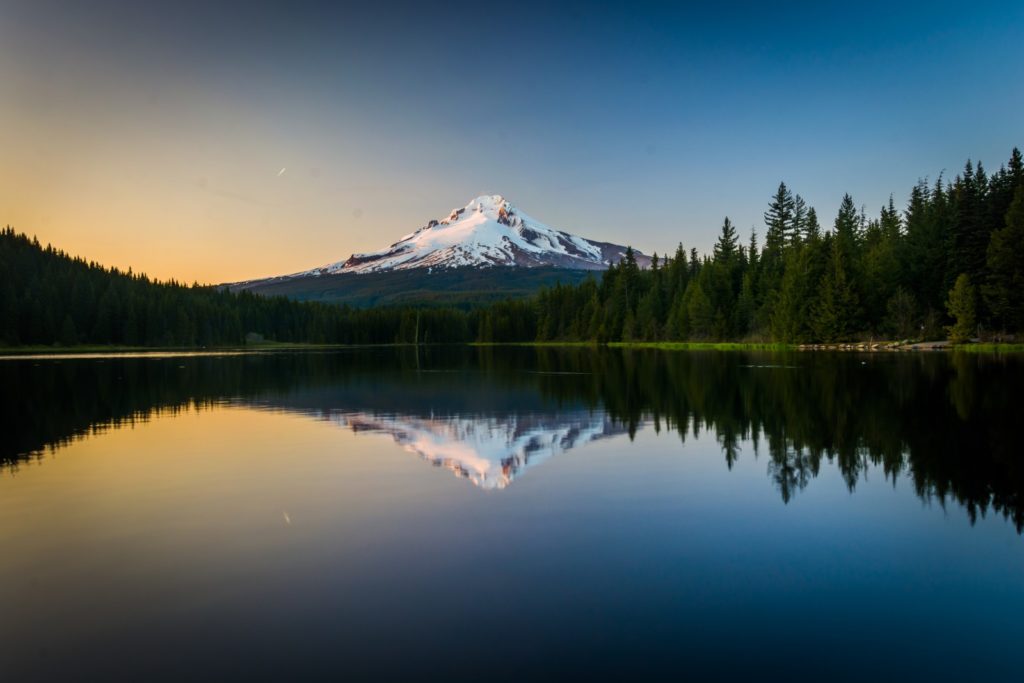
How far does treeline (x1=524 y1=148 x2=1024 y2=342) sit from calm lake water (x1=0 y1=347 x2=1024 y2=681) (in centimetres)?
6216

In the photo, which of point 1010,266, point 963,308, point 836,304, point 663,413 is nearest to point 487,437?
point 663,413

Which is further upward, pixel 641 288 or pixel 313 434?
pixel 641 288

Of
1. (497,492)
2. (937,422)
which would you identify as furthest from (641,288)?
(497,492)

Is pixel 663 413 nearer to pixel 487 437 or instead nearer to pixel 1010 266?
pixel 487 437

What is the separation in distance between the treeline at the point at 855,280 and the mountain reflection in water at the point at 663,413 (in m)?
30.3

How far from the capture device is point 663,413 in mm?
30500

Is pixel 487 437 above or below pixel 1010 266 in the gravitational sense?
below

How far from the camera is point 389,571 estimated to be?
1099 centimetres

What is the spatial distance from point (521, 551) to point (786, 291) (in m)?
101

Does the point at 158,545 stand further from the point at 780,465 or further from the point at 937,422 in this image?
the point at 937,422

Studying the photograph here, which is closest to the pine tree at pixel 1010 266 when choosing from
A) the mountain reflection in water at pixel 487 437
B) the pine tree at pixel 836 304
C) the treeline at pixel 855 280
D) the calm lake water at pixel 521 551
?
the treeline at pixel 855 280

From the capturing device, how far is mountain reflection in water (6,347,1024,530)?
61.5 feet

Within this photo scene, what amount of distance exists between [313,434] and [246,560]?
14.8 m

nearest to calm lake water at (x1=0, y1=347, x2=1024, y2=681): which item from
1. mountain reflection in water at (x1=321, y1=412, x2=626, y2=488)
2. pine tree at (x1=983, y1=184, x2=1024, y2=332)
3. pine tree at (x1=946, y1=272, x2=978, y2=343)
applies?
mountain reflection in water at (x1=321, y1=412, x2=626, y2=488)
